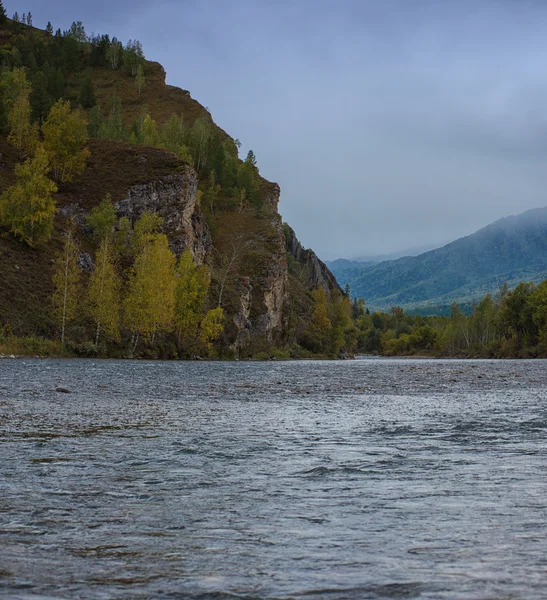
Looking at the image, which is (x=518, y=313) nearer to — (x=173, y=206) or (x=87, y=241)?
(x=173, y=206)

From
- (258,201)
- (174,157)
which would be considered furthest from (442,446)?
(258,201)

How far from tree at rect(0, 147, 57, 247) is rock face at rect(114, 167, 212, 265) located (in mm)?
19247

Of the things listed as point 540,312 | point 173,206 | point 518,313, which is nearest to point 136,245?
point 173,206

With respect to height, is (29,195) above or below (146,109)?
below

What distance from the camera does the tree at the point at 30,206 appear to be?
80.2m

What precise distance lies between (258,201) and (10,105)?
5764cm

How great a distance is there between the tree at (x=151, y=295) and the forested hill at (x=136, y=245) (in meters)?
0.17

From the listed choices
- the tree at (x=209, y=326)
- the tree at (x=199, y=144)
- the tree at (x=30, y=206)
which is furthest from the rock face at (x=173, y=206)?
the tree at (x=199, y=144)

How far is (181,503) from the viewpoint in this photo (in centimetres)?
863

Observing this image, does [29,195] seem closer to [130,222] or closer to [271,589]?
[130,222]

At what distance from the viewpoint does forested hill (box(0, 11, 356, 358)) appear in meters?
75.0

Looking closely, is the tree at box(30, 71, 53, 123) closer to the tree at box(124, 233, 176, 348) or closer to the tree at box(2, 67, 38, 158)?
the tree at box(2, 67, 38, 158)

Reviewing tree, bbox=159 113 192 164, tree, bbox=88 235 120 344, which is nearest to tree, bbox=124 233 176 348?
tree, bbox=88 235 120 344

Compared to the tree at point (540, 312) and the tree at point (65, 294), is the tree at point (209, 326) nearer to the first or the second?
the tree at point (65, 294)
